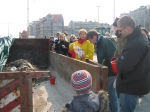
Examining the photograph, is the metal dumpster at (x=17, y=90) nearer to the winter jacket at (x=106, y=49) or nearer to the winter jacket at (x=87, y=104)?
the winter jacket at (x=87, y=104)

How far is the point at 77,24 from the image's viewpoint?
113 m

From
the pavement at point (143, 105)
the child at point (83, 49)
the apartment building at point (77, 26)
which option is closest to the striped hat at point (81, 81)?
the pavement at point (143, 105)

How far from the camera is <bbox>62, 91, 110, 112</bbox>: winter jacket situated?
85.3 inches

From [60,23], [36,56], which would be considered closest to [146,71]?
[36,56]

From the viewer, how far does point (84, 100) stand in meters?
2.19

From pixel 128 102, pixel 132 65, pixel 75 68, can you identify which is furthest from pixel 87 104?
pixel 75 68

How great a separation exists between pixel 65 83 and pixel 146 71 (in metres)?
2.87

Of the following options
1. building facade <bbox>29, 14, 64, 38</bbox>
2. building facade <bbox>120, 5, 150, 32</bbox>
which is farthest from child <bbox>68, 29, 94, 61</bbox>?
building facade <bbox>29, 14, 64, 38</bbox>

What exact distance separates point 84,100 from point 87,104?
1.9 inches

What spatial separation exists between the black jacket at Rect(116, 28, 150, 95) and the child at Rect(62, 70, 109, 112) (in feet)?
2.47

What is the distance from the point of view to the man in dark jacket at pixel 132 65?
9.27ft

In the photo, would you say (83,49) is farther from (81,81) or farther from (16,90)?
(81,81)

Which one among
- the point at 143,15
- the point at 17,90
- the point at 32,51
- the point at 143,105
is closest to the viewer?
the point at 17,90

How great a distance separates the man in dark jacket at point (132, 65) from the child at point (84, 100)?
0.77m
